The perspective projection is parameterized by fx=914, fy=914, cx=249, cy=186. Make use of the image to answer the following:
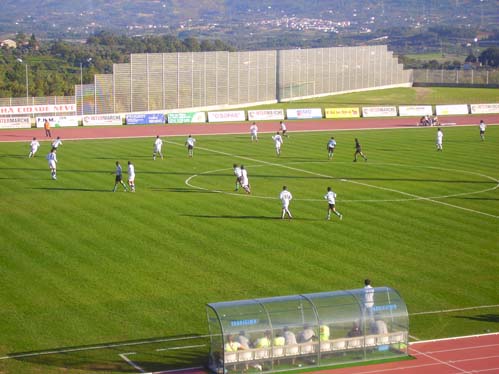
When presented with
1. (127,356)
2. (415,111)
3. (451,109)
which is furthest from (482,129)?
(127,356)

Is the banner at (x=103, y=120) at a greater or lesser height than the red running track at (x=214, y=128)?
greater

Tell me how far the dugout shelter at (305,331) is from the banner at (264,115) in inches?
2890

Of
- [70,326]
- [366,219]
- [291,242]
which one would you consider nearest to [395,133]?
[366,219]

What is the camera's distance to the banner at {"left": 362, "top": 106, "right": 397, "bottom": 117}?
335 feet

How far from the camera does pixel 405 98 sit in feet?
416

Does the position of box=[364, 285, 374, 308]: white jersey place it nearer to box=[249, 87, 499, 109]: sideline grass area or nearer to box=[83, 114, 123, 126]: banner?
box=[83, 114, 123, 126]: banner

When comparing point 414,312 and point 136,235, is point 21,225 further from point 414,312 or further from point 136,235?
point 414,312

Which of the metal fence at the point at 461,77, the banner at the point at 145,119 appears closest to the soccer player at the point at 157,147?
the banner at the point at 145,119

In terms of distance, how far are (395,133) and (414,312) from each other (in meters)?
55.7

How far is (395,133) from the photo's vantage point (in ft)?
270

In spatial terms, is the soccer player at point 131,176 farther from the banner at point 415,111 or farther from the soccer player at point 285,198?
the banner at point 415,111

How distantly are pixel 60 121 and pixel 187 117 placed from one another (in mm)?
13437

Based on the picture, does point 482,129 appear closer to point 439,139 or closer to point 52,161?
point 439,139

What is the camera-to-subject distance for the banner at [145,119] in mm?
89375
